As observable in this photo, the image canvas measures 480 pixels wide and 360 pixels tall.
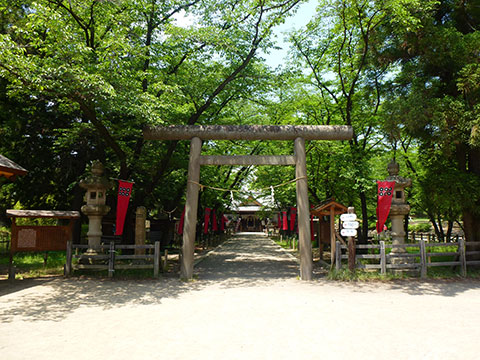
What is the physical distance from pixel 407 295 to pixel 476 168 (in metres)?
6.50

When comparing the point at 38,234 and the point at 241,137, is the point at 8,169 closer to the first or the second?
the point at 38,234

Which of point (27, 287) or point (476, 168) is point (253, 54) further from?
point (27, 287)

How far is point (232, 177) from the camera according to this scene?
24.4 meters

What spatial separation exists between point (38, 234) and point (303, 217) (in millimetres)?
7880

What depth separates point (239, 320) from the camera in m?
5.35

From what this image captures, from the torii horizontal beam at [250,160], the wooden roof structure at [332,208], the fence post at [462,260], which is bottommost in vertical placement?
the fence post at [462,260]

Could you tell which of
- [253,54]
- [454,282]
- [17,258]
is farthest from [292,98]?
[17,258]

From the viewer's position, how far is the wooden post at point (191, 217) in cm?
900

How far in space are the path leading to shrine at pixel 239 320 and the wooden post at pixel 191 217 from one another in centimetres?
57

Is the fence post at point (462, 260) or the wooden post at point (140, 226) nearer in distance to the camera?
the fence post at point (462, 260)

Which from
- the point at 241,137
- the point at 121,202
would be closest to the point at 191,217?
the point at 121,202

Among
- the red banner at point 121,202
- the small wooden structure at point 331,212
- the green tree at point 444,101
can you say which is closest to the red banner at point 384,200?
the small wooden structure at point 331,212

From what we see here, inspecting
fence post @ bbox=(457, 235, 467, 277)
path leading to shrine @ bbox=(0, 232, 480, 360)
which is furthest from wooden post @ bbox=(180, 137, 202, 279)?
fence post @ bbox=(457, 235, 467, 277)

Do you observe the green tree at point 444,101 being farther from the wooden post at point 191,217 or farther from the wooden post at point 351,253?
the wooden post at point 191,217
